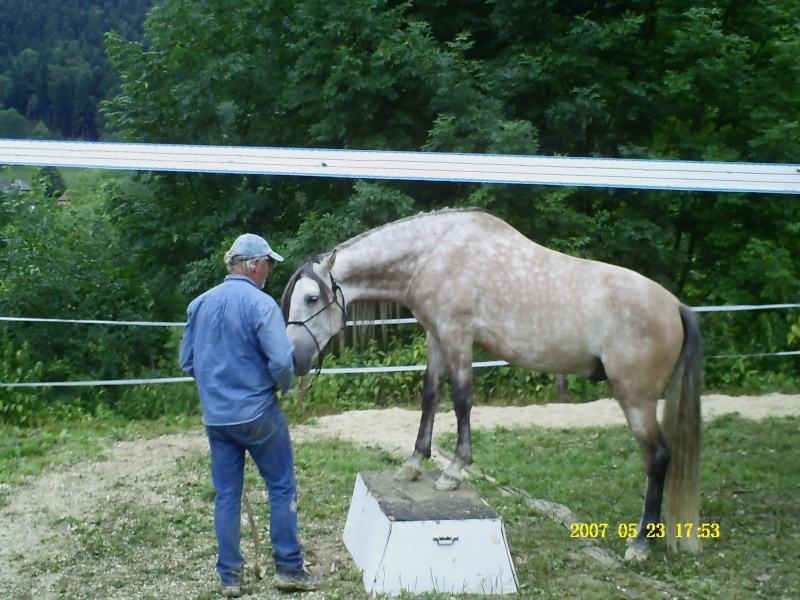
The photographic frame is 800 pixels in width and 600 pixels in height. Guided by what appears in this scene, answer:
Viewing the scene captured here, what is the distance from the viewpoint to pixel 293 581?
4055 millimetres

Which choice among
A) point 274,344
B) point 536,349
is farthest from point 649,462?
point 274,344

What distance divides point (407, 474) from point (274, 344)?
1261 mm

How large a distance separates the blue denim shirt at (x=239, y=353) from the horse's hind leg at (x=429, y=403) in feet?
3.18

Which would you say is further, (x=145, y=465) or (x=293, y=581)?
(x=145, y=465)

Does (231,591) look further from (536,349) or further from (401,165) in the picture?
(401,165)

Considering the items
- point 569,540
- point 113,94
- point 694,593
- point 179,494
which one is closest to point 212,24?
point 113,94

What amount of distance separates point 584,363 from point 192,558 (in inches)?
91.6

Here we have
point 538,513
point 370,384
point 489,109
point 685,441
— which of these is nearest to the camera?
point 685,441

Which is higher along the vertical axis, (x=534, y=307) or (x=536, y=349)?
(x=534, y=307)

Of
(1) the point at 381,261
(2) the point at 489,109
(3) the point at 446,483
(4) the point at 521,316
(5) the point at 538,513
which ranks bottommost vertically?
(5) the point at 538,513

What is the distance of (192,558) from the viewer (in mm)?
4594

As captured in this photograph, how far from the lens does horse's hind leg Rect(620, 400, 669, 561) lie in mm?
4453

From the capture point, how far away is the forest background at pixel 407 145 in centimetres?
919

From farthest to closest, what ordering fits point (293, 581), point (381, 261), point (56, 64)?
point (56, 64)
point (381, 261)
point (293, 581)
